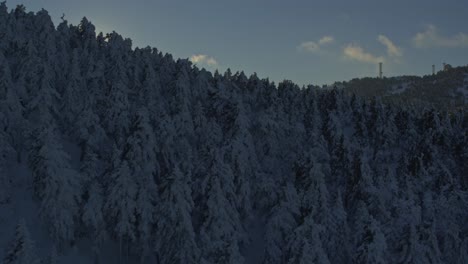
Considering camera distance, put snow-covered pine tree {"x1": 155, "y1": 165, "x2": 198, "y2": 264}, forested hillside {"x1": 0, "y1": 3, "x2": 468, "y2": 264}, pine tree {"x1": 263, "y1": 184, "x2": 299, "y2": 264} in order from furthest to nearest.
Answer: pine tree {"x1": 263, "y1": 184, "x2": 299, "y2": 264} → forested hillside {"x1": 0, "y1": 3, "x2": 468, "y2": 264} → snow-covered pine tree {"x1": 155, "y1": 165, "x2": 198, "y2": 264}

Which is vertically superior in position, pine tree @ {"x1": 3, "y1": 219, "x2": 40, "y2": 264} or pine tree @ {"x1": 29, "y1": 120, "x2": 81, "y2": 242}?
pine tree @ {"x1": 29, "y1": 120, "x2": 81, "y2": 242}

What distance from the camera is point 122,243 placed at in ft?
177

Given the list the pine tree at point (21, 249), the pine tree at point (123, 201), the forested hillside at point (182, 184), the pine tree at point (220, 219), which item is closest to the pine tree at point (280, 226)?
the forested hillside at point (182, 184)

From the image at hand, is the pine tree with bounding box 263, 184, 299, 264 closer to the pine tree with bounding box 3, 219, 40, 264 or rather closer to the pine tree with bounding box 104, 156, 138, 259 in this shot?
the pine tree with bounding box 104, 156, 138, 259

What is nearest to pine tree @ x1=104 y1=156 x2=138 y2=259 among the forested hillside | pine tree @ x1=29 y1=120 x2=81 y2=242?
the forested hillside

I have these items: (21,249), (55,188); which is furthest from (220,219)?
(21,249)

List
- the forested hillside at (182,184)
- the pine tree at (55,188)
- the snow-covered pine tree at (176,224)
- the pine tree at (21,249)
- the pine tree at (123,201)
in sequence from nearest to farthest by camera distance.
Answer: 1. the pine tree at (21,249)
2. the snow-covered pine tree at (176,224)
3. the forested hillside at (182,184)
4. the pine tree at (123,201)
5. the pine tree at (55,188)

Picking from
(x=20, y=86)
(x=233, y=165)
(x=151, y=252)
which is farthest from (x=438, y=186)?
(x=20, y=86)

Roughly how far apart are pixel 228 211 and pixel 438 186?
36781 millimetres

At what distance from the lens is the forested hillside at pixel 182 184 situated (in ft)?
151

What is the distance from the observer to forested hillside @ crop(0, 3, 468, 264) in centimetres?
4600

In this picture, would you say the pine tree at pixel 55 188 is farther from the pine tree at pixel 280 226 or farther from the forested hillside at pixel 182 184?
the pine tree at pixel 280 226

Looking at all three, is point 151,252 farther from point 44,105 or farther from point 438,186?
point 438,186

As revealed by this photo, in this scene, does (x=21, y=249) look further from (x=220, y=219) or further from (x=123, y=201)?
(x=220, y=219)
